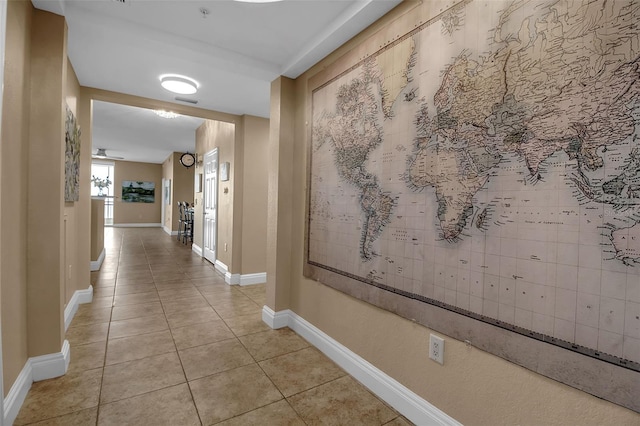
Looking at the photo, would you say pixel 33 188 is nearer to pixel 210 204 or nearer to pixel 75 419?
pixel 75 419

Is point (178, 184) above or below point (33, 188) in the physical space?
above

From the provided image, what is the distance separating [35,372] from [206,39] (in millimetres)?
2522

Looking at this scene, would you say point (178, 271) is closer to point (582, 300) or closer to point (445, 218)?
point (445, 218)

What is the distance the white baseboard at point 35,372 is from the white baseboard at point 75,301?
0.73 meters

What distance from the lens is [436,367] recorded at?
4.78 ft

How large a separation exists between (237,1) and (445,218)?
5.82 feet

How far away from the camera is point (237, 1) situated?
1797mm

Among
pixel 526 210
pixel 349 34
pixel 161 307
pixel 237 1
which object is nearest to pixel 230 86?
pixel 237 1

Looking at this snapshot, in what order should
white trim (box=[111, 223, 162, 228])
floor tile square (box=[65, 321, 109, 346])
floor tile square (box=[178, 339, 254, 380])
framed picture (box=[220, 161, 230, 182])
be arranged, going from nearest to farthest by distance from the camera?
floor tile square (box=[178, 339, 254, 380]) → floor tile square (box=[65, 321, 109, 346]) → framed picture (box=[220, 161, 230, 182]) → white trim (box=[111, 223, 162, 228])

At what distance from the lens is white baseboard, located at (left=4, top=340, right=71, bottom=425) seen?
4.98 feet

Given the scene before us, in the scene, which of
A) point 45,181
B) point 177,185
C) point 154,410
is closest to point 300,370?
point 154,410

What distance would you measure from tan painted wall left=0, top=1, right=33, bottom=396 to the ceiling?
356 millimetres

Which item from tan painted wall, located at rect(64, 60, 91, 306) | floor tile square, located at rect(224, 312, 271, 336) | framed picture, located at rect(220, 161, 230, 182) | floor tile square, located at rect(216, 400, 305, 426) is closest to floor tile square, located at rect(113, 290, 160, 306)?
tan painted wall, located at rect(64, 60, 91, 306)

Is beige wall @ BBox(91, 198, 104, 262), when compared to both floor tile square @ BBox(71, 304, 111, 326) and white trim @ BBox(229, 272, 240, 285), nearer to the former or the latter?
floor tile square @ BBox(71, 304, 111, 326)
